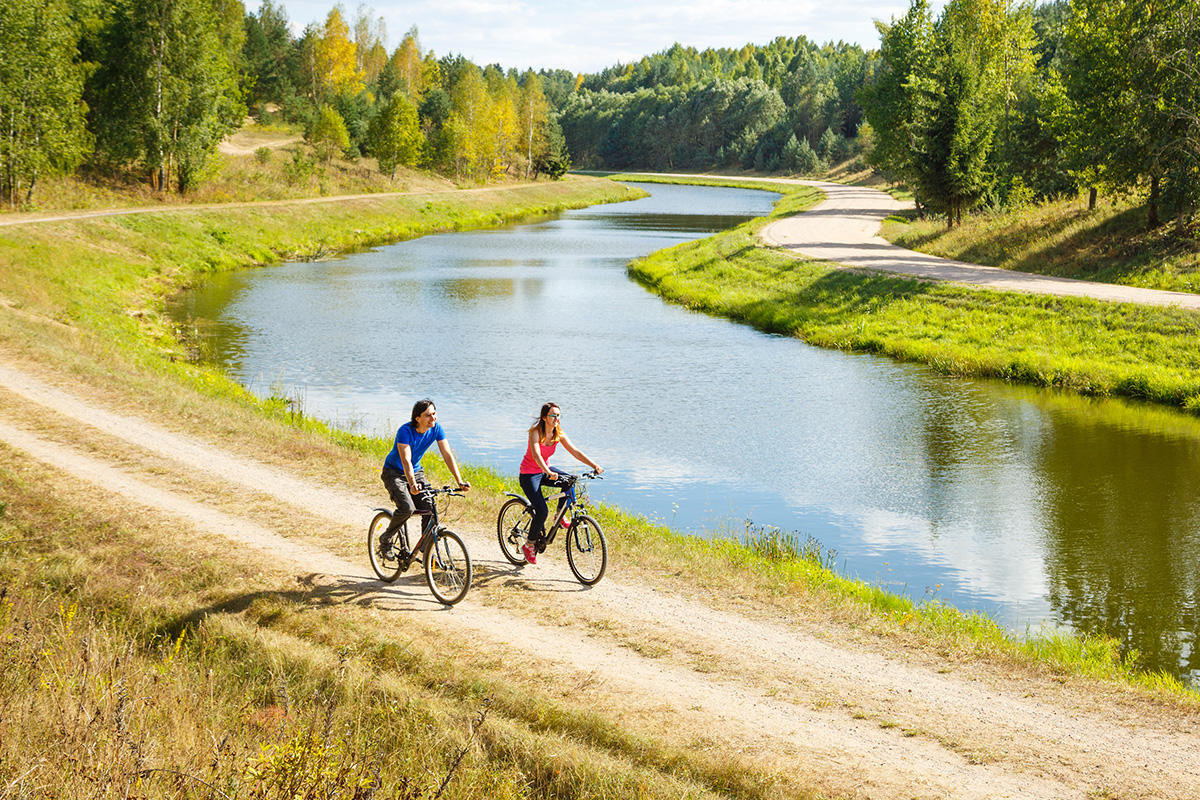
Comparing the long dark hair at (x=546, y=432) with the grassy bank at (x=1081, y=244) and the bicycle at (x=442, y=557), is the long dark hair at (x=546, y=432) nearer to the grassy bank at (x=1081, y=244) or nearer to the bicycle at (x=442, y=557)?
the bicycle at (x=442, y=557)

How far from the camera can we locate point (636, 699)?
29.0 feet

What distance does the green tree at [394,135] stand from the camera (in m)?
80.1

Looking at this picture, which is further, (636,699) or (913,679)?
(913,679)

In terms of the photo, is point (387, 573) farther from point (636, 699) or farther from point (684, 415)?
point (684, 415)

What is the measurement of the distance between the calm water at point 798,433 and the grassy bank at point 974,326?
1.22 metres

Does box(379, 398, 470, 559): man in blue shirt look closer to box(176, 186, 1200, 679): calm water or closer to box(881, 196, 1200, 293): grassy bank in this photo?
box(176, 186, 1200, 679): calm water

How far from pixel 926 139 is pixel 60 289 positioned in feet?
125

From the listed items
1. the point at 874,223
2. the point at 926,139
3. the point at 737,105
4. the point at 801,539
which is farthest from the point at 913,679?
the point at 737,105

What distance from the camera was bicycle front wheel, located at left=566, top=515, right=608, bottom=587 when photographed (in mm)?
11648

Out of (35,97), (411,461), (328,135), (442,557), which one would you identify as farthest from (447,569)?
(328,135)

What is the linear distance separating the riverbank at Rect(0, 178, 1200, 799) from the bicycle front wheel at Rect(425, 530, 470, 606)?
0.82 ft

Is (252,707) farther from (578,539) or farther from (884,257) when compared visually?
(884,257)

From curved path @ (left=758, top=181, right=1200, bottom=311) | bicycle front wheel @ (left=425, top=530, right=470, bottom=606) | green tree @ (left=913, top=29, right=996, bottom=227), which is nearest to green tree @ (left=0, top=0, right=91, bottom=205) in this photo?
curved path @ (left=758, top=181, right=1200, bottom=311)

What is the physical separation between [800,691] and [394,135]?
77.5m
